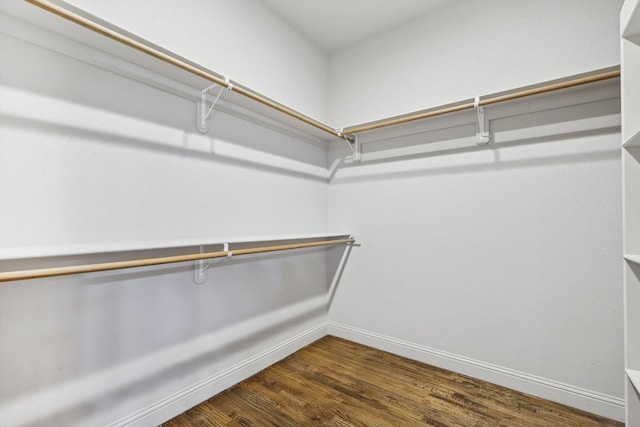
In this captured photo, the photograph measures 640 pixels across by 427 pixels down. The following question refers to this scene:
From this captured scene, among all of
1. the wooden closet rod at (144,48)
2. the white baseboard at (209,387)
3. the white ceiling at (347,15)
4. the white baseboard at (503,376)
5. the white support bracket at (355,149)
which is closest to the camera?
the wooden closet rod at (144,48)

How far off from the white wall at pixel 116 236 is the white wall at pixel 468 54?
40.7 inches

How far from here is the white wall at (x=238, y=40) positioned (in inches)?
56.2

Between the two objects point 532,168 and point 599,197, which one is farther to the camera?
point 532,168

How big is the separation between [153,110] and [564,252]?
2332 millimetres

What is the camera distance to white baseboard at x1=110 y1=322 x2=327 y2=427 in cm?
139

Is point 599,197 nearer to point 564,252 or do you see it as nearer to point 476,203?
point 564,252

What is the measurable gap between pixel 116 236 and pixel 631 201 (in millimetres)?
2086

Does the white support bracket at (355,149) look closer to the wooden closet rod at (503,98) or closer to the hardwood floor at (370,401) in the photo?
the wooden closet rod at (503,98)

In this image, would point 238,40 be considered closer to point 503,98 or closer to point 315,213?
point 315,213

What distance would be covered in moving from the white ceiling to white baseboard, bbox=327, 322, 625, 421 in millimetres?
2419

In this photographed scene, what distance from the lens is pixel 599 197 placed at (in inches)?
61.4

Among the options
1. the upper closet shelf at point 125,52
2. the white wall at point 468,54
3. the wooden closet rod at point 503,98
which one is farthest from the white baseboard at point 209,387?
the white wall at point 468,54

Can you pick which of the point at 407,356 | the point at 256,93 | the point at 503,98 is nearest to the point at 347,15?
the point at 256,93

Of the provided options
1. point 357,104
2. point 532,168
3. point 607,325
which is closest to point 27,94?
point 357,104
